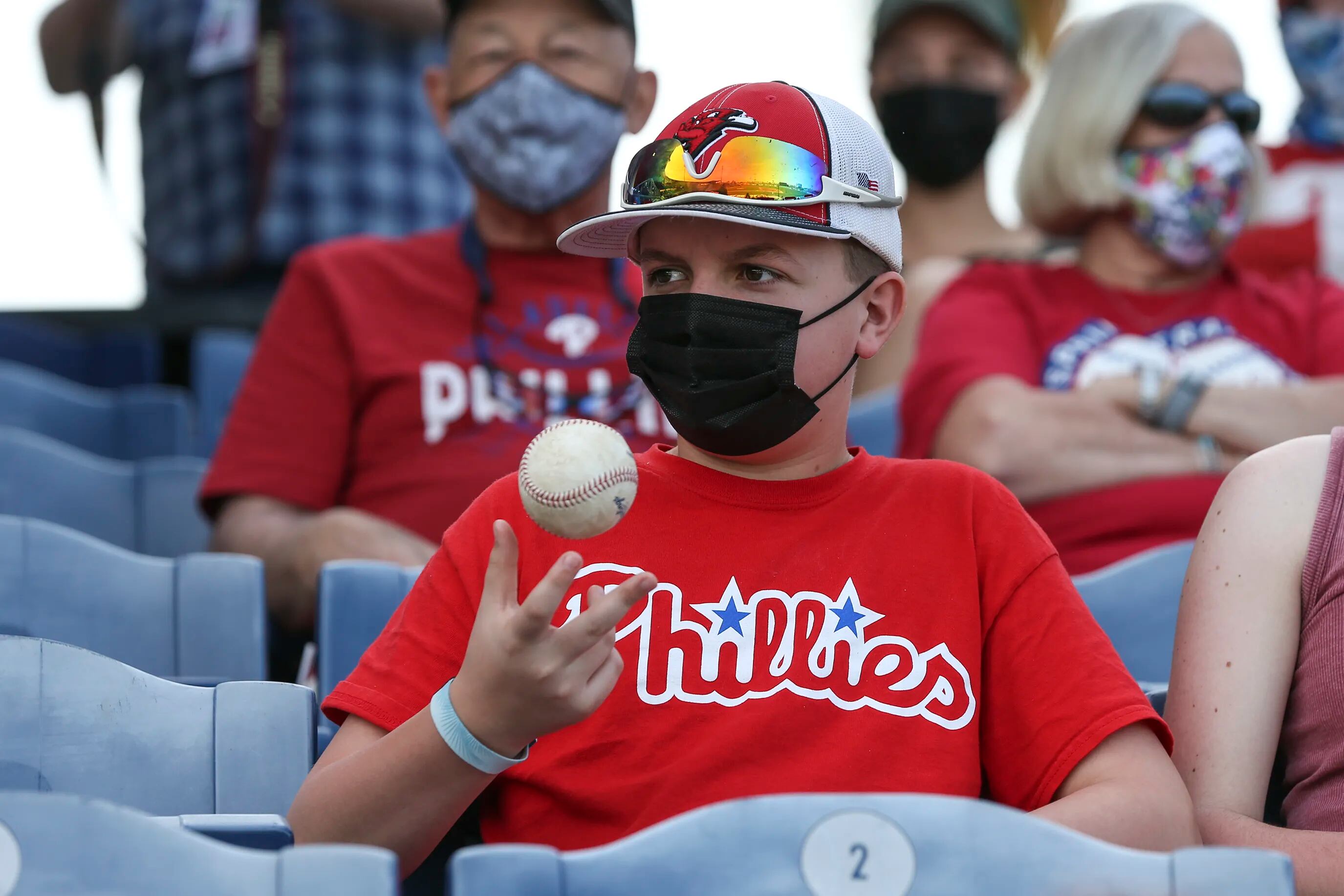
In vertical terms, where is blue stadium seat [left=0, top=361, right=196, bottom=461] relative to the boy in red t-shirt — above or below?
below

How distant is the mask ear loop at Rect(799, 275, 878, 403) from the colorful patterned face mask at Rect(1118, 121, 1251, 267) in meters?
1.54

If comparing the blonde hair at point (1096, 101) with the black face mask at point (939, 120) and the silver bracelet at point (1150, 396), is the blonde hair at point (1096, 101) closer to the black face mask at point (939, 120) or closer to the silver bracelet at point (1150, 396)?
the silver bracelet at point (1150, 396)

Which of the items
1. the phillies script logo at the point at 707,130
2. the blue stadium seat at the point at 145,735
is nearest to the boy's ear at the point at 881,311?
the phillies script logo at the point at 707,130

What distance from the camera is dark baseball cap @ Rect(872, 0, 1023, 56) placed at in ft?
14.7

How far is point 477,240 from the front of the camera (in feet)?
11.3

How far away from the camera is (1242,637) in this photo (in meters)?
1.96

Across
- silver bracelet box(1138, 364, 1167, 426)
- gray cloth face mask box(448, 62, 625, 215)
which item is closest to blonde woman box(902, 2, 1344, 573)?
silver bracelet box(1138, 364, 1167, 426)

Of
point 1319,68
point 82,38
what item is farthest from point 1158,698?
point 82,38

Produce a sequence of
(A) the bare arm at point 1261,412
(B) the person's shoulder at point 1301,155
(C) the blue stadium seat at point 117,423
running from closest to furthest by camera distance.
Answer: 1. (A) the bare arm at point 1261,412
2. (C) the blue stadium seat at point 117,423
3. (B) the person's shoulder at point 1301,155

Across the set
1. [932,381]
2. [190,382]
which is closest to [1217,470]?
[932,381]

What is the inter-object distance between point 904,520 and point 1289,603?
19.3 inches

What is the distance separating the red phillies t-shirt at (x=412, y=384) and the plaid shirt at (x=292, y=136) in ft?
4.02

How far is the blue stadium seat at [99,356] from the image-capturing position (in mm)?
4816

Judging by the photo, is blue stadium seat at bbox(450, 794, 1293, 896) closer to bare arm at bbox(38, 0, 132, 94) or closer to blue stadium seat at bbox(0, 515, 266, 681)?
blue stadium seat at bbox(0, 515, 266, 681)
